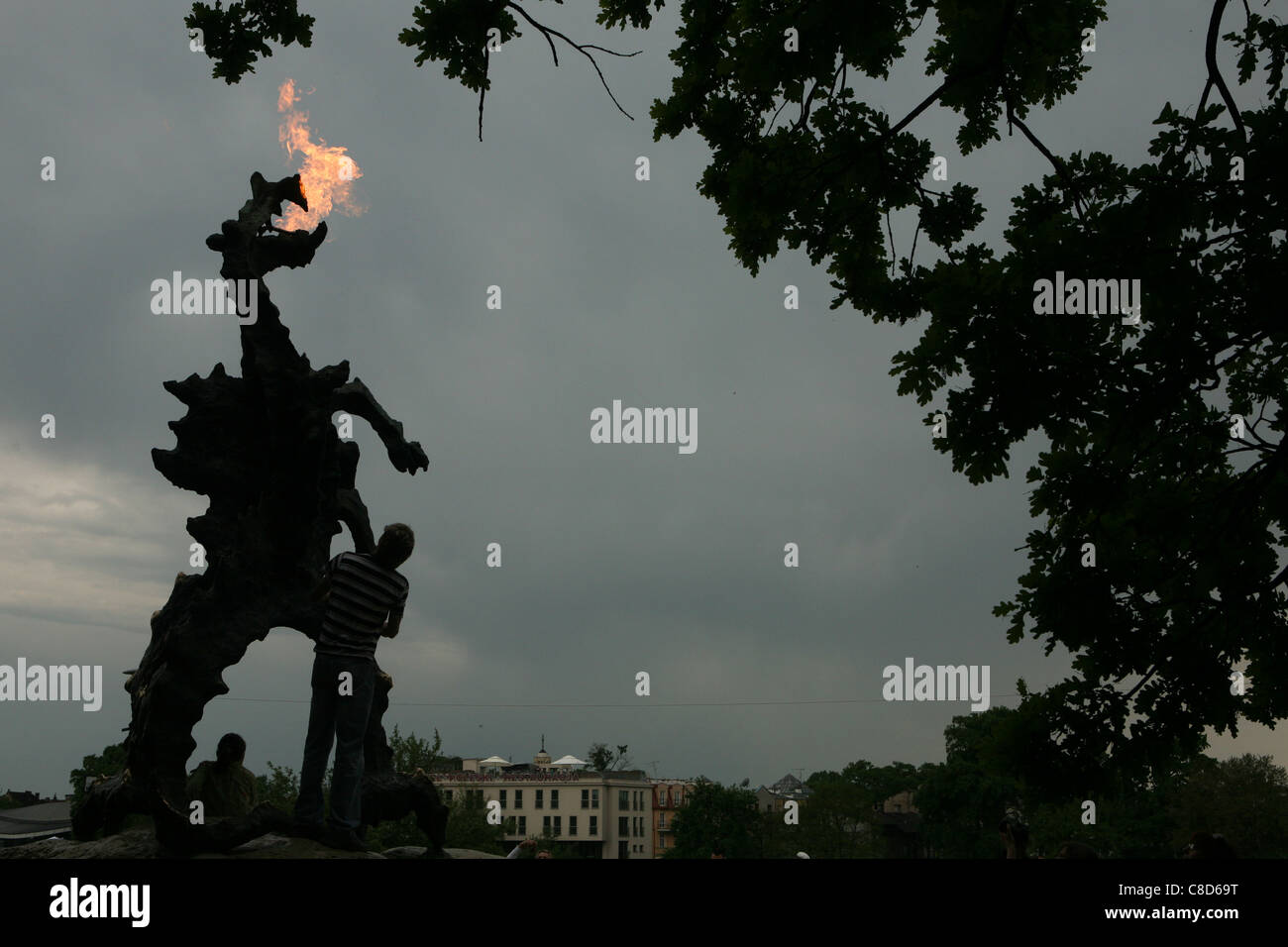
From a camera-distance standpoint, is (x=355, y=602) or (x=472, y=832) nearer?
(x=355, y=602)

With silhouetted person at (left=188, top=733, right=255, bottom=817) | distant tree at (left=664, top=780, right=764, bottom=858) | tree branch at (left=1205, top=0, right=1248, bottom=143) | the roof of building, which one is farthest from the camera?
distant tree at (left=664, top=780, right=764, bottom=858)

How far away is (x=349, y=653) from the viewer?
759 cm

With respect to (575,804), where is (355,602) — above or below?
above

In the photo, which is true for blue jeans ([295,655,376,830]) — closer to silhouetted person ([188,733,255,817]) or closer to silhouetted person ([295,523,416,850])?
silhouetted person ([295,523,416,850])

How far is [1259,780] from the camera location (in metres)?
61.5

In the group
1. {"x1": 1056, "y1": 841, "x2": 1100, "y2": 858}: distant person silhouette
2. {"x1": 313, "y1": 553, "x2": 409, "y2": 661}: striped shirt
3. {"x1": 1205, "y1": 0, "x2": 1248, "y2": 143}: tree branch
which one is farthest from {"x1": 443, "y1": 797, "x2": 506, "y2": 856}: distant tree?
{"x1": 1205, "y1": 0, "x2": 1248, "y2": 143}: tree branch

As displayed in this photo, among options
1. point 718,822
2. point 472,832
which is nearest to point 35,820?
point 472,832

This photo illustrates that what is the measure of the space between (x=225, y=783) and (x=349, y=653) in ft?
7.84

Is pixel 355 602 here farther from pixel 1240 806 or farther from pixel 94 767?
pixel 1240 806

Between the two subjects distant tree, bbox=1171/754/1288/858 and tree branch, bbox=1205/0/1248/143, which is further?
distant tree, bbox=1171/754/1288/858

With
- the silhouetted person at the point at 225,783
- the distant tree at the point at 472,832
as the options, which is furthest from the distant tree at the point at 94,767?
the silhouetted person at the point at 225,783

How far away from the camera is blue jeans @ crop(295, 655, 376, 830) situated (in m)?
7.59

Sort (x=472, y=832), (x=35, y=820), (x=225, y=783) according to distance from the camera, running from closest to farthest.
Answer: (x=225, y=783), (x=35, y=820), (x=472, y=832)
